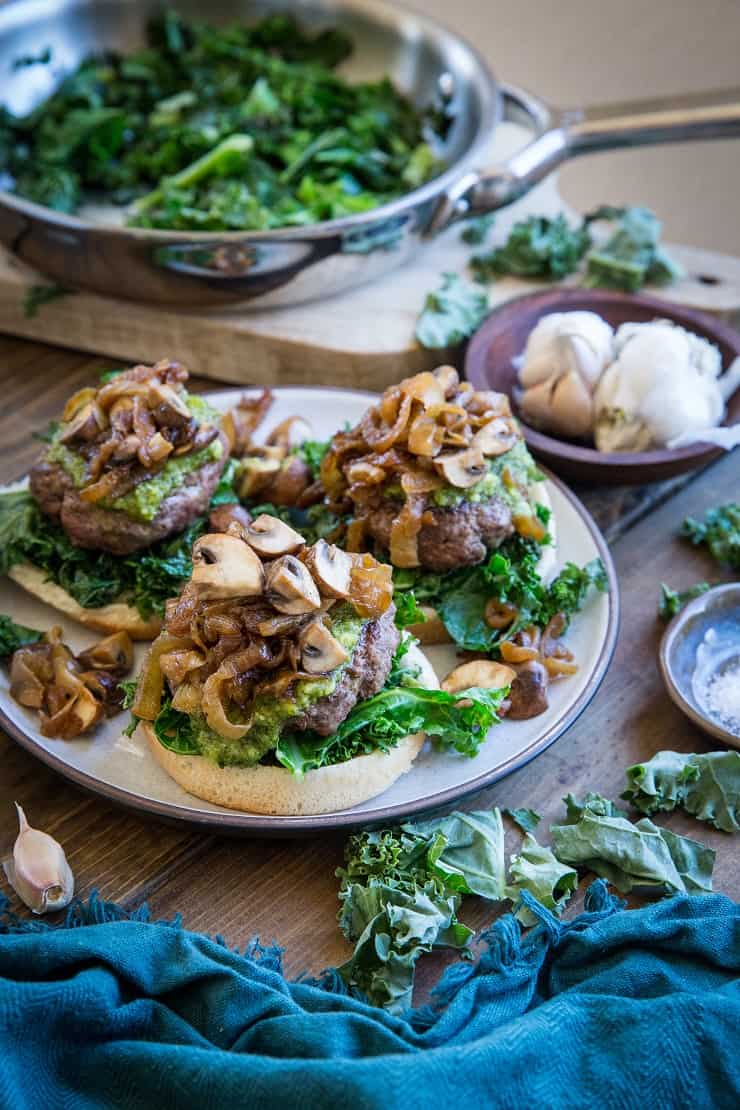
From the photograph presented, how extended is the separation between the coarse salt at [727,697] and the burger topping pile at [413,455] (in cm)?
74

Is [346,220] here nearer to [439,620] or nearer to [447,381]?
[447,381]

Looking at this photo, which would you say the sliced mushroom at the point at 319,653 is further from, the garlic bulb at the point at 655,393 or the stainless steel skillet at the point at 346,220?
the stainless steel skillet at the point at 346,220

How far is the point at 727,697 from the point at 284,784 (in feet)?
4.54

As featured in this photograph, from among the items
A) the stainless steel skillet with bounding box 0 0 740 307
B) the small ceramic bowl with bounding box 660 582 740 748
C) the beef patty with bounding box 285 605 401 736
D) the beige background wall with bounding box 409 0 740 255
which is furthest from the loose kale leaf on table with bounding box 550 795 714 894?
the beige background wall with bounding box 409 0 740 255

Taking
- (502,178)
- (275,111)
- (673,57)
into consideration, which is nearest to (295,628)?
(502,178)

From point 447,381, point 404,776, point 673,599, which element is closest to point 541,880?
point 404,776

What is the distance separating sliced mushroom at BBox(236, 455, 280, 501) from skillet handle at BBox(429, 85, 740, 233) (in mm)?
1549

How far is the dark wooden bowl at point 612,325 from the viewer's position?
4.08 m

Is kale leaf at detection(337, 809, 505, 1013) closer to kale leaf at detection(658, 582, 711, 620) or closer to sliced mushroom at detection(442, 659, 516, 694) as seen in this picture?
sliced mushroom at detection(442, 659, 516, 694)

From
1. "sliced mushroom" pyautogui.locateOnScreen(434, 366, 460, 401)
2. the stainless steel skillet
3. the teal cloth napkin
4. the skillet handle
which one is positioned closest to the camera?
the teal cloth napkin

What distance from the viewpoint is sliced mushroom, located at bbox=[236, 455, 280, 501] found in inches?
153

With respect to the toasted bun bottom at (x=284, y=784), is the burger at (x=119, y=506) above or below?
above

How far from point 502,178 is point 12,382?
226cm

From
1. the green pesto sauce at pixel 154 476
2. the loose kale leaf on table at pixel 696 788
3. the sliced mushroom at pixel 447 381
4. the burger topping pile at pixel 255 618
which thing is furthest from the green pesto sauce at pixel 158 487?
the loose kale leaf on table at pixel 696 788
